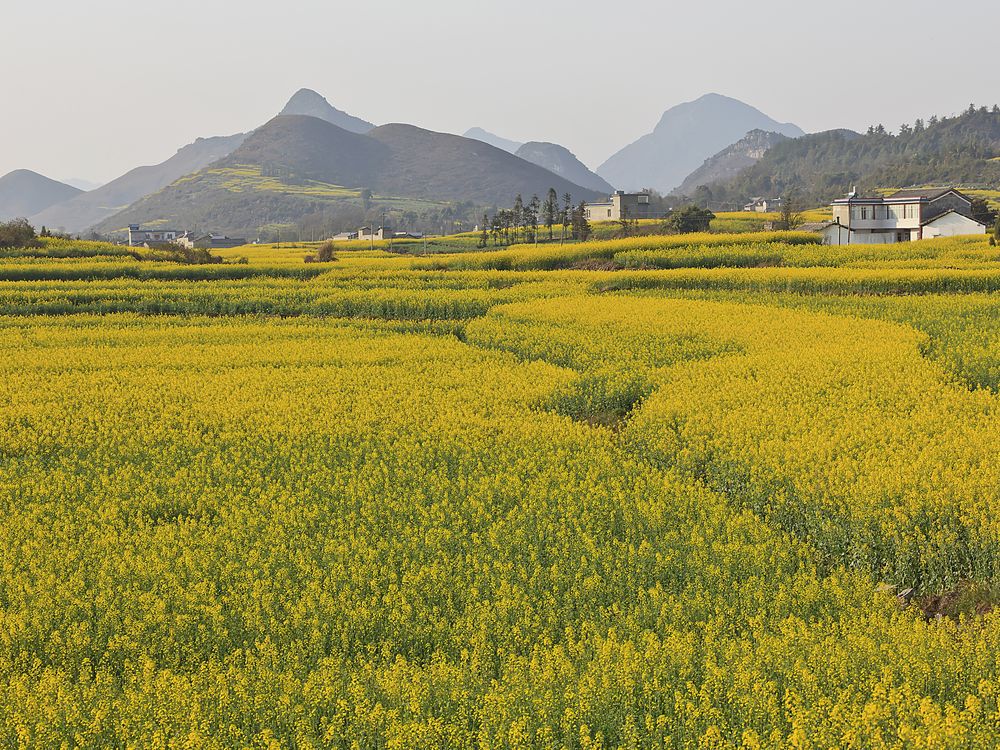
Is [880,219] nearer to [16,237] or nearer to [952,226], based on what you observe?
[952,226]

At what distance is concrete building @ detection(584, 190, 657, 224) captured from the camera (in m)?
124

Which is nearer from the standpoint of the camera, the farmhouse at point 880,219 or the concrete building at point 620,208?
the farmhouse at point 880,219

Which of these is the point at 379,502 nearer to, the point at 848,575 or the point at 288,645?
the point at 288,645

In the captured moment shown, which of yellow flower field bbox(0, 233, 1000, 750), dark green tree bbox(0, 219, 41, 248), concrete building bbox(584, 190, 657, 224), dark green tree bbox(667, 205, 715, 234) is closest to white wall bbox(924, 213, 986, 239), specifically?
dark green tree bbox(667, 205, 715, 234)

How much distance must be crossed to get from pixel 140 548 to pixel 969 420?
1159 cm

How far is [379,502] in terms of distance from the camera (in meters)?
10.6

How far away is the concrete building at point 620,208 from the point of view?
124 metres

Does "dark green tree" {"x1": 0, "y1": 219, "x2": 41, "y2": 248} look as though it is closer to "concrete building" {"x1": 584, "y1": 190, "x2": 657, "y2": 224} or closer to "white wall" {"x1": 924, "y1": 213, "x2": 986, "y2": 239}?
"white wall" {"x1": 924, "y1": 213, "x2": 986, "y2": 239}

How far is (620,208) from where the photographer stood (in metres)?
122

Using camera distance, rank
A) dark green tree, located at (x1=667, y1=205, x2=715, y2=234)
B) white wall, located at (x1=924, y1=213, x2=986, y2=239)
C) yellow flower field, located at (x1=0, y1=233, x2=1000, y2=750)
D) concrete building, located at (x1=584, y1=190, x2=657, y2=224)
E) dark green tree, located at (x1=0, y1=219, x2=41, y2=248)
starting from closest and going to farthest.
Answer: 1. yellow flower field, located at (x1=0, y1=233, x2=1000, y2=750)
2. dark green tree, located at (x1=0, y1=219, x2=41, y2=248)
3. white wall, located at (x1=924, y1=213, x2=986, y2=239)
4. dark green tree, located at (x1=667, y1=205, x2=715, y2=234)
5. concrete building, located at (x1=584, y1=190, x2=657, y2=224)

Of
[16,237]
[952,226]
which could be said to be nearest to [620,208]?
[952,226]

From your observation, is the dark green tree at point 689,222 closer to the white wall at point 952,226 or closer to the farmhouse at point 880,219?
the farmhouse at point 880,219

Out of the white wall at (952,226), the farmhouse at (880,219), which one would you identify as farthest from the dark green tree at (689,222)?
the white wall at (952,226)

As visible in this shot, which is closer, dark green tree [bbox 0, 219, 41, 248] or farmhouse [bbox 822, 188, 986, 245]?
dark green tree [bbox 0, 219, 41, 248]
